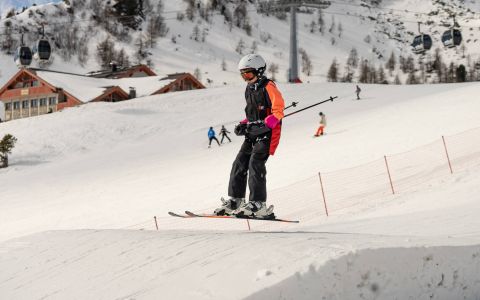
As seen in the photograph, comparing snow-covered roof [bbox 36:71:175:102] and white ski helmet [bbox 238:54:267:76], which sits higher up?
snow-covered roof [bbox 36:71:175:102]

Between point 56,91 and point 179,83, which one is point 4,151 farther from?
point 179,83

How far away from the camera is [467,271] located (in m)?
3.74

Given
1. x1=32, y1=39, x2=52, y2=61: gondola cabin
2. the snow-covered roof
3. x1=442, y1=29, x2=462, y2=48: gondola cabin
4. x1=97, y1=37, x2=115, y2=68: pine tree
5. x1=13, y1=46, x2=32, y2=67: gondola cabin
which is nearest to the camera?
x1=32, y1=39, x2=52, y2=61: gondola cabin

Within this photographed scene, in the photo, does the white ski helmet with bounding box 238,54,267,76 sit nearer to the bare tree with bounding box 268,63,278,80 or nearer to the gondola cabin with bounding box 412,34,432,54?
the gondola cabin with bounding box 412,34,432,54

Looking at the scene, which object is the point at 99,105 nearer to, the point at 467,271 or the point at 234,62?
the point at 467,271

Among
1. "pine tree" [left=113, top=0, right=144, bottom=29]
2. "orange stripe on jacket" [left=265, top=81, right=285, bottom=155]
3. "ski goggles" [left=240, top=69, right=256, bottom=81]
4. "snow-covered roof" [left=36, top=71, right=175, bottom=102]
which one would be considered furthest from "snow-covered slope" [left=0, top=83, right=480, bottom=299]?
"pine tree" [left=113, top=0, right=144, bottom=29]

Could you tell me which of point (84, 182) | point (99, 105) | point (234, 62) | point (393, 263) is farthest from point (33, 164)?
point (234, 62)

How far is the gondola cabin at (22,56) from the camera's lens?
1775 inches

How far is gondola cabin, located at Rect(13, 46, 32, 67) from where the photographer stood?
4509 centimetres

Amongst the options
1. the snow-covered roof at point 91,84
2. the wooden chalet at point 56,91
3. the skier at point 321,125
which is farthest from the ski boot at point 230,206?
the snow-covered roof at point 91,84

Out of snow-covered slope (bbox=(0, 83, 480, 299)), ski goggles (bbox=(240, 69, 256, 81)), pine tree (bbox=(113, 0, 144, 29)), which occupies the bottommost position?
snow-covered slope (bbox=(0, 83, 480, 299))

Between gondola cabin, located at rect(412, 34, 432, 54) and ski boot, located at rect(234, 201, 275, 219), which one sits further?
gondola cabin, located at rect(412, 34, 432, 54)

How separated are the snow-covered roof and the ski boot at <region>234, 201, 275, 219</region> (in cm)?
5414

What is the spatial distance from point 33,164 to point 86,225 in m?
22.0
